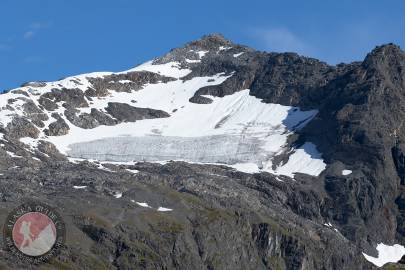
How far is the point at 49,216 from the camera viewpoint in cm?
16562

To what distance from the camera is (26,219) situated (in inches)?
6560

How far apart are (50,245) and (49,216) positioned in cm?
422

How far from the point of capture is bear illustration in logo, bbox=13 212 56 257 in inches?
6339

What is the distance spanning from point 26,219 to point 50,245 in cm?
561

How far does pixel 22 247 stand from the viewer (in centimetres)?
17400

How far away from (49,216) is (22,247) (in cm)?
1115

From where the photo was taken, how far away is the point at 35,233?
528ft

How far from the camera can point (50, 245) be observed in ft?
539

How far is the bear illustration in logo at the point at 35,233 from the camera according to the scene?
161000 mm
